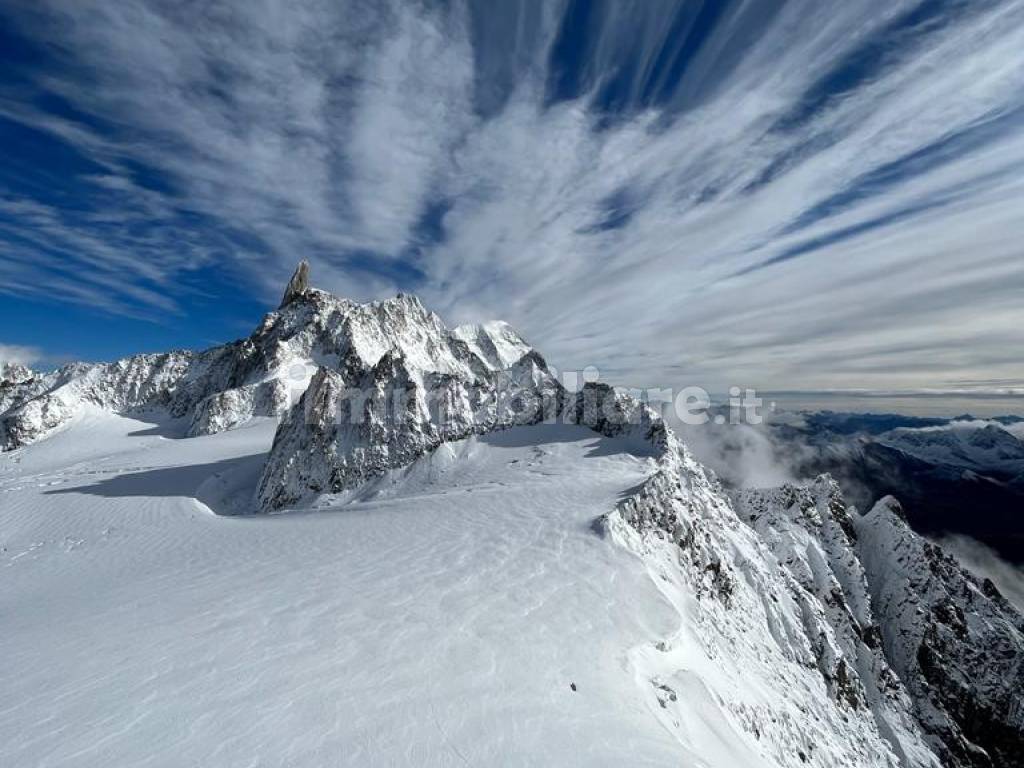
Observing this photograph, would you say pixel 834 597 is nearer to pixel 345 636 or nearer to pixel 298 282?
pixel 345 636

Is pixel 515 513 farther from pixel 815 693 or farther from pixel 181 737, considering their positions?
pixel 815 693

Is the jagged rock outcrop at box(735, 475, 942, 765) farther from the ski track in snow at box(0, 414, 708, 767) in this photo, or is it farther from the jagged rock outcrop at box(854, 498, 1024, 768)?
the ski track in snow at box(0, 414, 708, 767)

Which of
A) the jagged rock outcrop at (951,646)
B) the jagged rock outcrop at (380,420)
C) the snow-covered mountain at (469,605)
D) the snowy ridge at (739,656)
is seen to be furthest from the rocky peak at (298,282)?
the jagged rock outcrop at (951,646)

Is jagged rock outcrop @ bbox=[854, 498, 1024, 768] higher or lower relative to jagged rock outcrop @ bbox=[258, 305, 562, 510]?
lower

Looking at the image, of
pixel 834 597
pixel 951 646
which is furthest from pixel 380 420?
pixel 951 646

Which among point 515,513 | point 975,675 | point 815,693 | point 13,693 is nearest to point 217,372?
point 515,513

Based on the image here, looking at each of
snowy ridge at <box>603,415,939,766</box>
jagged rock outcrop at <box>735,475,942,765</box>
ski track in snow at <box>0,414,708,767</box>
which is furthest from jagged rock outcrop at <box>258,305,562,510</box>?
jagged rock outcrop at <box>735,475,942,765</box>
